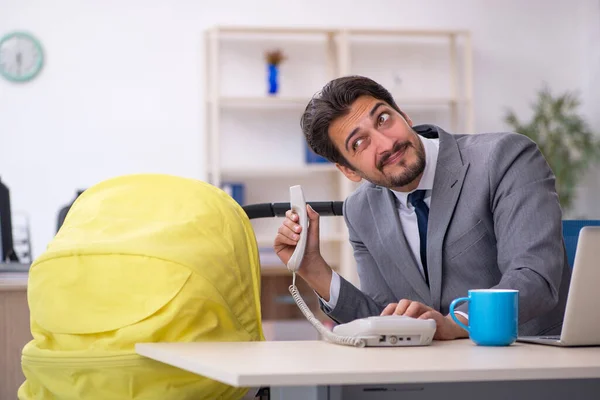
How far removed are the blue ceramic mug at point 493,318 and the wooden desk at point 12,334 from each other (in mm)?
1404

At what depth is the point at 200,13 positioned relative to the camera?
5.93 meters

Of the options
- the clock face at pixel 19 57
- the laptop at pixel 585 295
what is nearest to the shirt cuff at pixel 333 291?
the laptop at pixel 585 295

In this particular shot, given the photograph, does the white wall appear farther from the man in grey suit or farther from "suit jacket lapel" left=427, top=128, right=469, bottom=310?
"suit jacket lapel" left=427, top=128, right=469, bottom=310

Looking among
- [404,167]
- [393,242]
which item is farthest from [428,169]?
[393,242]

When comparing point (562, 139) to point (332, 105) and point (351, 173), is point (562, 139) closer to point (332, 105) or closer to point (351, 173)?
point (351, 173)

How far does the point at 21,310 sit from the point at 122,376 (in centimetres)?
105

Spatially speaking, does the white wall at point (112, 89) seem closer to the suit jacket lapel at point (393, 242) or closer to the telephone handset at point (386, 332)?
the suit jacket lapel at point (393, 242)

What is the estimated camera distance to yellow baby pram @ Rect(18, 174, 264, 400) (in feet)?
4.61

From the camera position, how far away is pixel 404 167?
1978 mm

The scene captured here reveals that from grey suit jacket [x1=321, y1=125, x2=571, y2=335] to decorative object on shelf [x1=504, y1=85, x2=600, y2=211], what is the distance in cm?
392

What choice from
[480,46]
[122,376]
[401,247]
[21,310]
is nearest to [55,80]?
[480,46]

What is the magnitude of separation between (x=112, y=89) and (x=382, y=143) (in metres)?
4.15

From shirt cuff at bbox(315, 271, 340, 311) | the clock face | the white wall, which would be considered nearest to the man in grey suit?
shirt cuff at bbox(315, 271, 340, 311)

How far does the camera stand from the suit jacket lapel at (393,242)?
1.99 m
